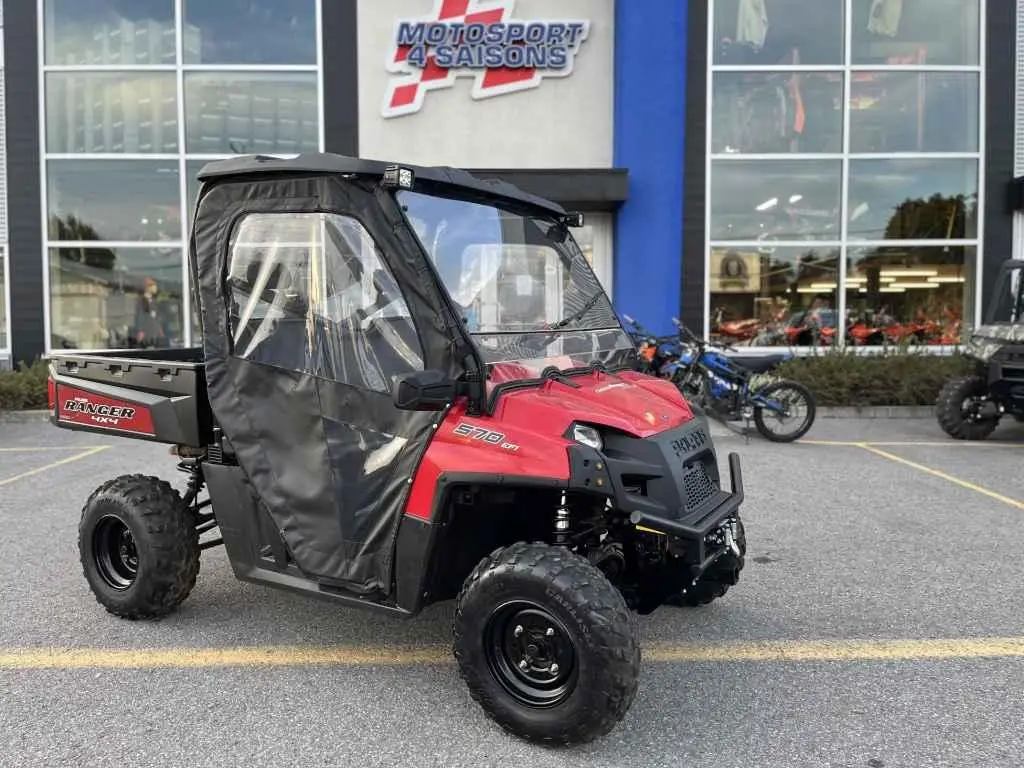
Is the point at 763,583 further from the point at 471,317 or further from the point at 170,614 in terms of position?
the point at 170,614

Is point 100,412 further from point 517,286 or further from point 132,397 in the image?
point 517,286

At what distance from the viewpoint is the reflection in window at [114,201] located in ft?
44.7

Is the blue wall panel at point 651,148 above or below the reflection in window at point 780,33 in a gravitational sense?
below

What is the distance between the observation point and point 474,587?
9.47 feet

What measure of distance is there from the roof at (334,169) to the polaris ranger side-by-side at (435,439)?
13 mm

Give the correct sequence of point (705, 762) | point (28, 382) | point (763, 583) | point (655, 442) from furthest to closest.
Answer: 1. point (28, 382)
2. point (763, 583)
3. point (655, 442)
4. point (705, 762)

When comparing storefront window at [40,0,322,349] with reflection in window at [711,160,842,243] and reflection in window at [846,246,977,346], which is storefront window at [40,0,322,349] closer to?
reflection in window at [711,160,842,243]

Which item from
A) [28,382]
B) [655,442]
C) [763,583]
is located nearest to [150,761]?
[655,442]

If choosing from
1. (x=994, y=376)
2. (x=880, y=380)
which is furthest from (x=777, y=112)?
(x=994, y=376)

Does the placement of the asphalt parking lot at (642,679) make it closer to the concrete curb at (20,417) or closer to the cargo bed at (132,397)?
the cargo bed at (132,397)

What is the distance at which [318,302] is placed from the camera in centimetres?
330

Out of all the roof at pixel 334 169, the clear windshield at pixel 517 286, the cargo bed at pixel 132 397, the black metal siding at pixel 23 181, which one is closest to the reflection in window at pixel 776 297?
the clear windshield at pixel 517 286

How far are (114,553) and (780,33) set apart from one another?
13064 mm

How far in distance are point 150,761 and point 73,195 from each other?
1331 centimetres
